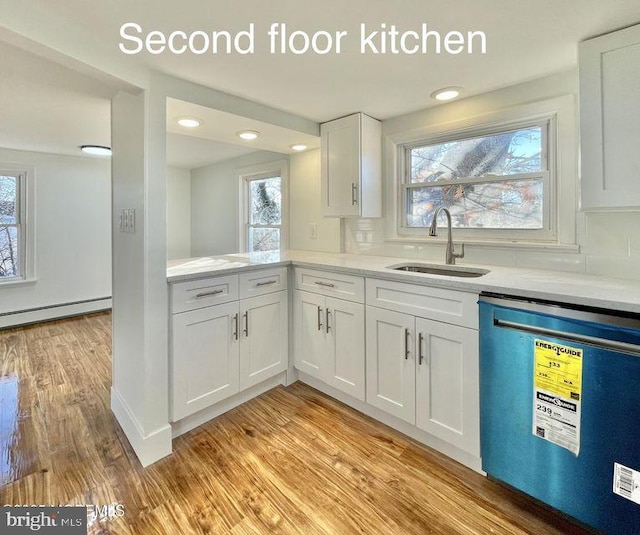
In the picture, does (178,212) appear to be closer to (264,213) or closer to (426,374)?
(264,213)

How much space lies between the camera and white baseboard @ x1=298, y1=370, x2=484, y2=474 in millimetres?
1740

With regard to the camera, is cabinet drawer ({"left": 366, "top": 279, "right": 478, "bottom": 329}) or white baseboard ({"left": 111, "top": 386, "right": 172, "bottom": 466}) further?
white baseboard ({"left": 111, "top": 386, "right": 172, "bottom": 466})

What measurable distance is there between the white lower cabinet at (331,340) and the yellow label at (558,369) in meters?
0.96

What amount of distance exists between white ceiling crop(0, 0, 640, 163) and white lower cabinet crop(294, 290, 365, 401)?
135 centimetres

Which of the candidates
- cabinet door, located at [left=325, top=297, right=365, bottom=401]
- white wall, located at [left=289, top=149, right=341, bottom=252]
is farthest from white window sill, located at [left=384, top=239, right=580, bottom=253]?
cabinet door, located at [left=325, top=297, right=365, bottom=401]

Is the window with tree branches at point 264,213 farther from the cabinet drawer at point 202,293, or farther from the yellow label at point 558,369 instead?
the yellow label at point 558,369

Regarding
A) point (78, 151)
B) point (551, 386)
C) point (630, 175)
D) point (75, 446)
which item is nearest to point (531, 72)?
point (630, 175)

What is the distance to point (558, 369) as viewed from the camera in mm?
1333

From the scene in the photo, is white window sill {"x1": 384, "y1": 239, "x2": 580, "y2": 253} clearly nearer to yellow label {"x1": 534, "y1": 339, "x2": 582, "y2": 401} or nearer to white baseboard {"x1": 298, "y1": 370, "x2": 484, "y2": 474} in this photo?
yellow label {"x1": 534, "y1": 339, "x2": 582, "y2": 401}

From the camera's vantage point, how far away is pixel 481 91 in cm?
215

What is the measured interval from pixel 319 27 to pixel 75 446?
252cm

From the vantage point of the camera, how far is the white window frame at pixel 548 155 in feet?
6.21

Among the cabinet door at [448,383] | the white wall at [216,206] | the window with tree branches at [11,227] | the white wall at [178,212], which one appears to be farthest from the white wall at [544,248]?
the window with tree branches at [11,227]

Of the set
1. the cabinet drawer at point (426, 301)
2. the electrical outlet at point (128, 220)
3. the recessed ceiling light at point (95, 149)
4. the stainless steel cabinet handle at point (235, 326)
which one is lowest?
the stainless steel cabinet handle at point (235, 326)
